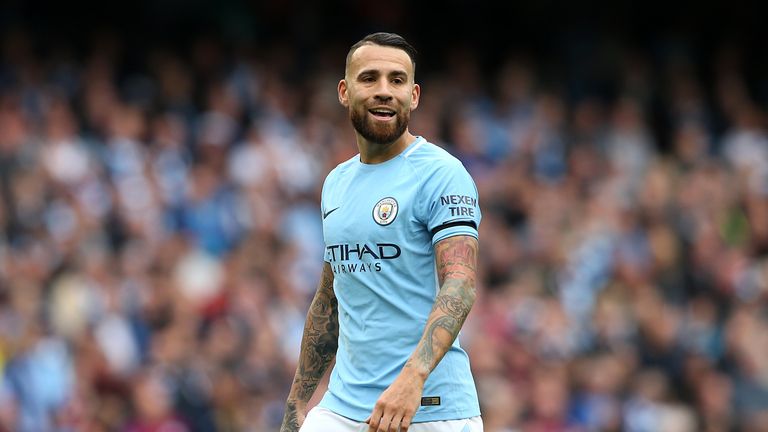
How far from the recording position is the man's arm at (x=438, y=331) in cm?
499

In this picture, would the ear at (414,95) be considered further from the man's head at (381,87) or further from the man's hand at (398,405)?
the man's hand at (398,405)

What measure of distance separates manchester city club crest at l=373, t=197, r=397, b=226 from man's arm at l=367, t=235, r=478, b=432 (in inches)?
8.9

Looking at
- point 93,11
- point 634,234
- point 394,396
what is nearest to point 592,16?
point 634,234

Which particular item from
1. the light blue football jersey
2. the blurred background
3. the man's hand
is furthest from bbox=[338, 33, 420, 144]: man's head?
the blurred background

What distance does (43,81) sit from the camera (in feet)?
49.5

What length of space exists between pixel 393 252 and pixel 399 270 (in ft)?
0.24

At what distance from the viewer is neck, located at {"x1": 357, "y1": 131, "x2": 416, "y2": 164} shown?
567 centimetres

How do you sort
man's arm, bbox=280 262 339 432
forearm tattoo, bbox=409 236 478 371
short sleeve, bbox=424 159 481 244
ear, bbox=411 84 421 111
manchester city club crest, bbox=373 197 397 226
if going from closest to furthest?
forearm tattoo, bbox=409 236 478 371 < short sleeve, bbox=424 159 481 244 < manchester city club crest, bbox=373 197 397 226 < ear, bbox=411 84 421 111 < man's arm, bbox=280 262 339 432

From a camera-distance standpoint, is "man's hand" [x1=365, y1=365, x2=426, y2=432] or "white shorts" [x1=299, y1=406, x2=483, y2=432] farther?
"white shorts" [x1=299, y1=406, x2=483, y2=432]

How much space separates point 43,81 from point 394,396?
10.9 meters

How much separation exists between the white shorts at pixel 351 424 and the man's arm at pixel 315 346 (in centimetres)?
28

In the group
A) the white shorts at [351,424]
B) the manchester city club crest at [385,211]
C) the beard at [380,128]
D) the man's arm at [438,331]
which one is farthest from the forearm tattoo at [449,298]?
the beard at [380,128]

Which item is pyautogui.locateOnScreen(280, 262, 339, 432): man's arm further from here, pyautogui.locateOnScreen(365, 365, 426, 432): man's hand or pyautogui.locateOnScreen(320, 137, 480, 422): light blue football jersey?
pyautogui.locateOnScreen(365, 365, 426, 432): man's hand

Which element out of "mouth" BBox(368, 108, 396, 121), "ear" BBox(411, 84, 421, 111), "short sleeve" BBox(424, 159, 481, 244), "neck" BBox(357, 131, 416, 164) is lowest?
"short sleeve" BBox(424, 159, 481, 244)
